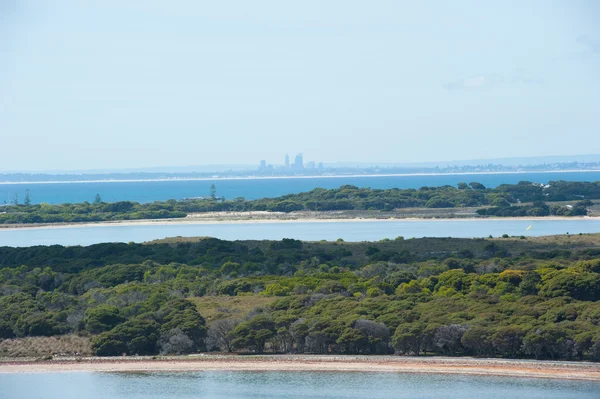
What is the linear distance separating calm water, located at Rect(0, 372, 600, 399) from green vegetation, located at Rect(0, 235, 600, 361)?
9.09ft

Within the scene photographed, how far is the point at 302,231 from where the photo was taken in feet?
310

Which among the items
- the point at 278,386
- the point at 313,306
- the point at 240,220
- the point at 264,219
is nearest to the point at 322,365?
the point at 278,386

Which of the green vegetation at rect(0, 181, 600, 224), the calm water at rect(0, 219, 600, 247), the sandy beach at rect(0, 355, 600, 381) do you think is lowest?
the calm water at rect(0, 219, 600, 247)

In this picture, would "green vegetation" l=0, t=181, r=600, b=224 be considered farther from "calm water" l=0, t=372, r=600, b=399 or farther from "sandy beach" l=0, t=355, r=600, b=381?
"calm water" l=0, t=372, r=600, b=399

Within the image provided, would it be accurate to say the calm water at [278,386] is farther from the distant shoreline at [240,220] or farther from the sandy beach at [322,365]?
the distant shoreline at [240,220]

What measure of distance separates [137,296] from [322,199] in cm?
9012

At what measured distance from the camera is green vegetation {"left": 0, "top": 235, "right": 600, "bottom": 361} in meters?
33.5

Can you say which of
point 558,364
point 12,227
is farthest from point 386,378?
point 12,227

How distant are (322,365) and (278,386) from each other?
8.42 ft

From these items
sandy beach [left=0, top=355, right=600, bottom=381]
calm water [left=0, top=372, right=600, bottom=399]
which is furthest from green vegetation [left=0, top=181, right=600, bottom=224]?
calm water [left=0, top=372, right=600, bottom=399]

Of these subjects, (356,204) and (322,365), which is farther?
(356,204)

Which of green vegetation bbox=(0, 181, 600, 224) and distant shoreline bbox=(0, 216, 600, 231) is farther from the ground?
green vegetation bbox=(0, 181, 600, 224)

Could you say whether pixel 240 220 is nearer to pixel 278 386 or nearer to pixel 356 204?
pixel 356 204

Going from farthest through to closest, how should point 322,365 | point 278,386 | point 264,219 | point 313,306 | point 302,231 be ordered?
1. point 264,219
2. point 302,231
3. point 313,306
4. point 322,365
5. point 278,386
